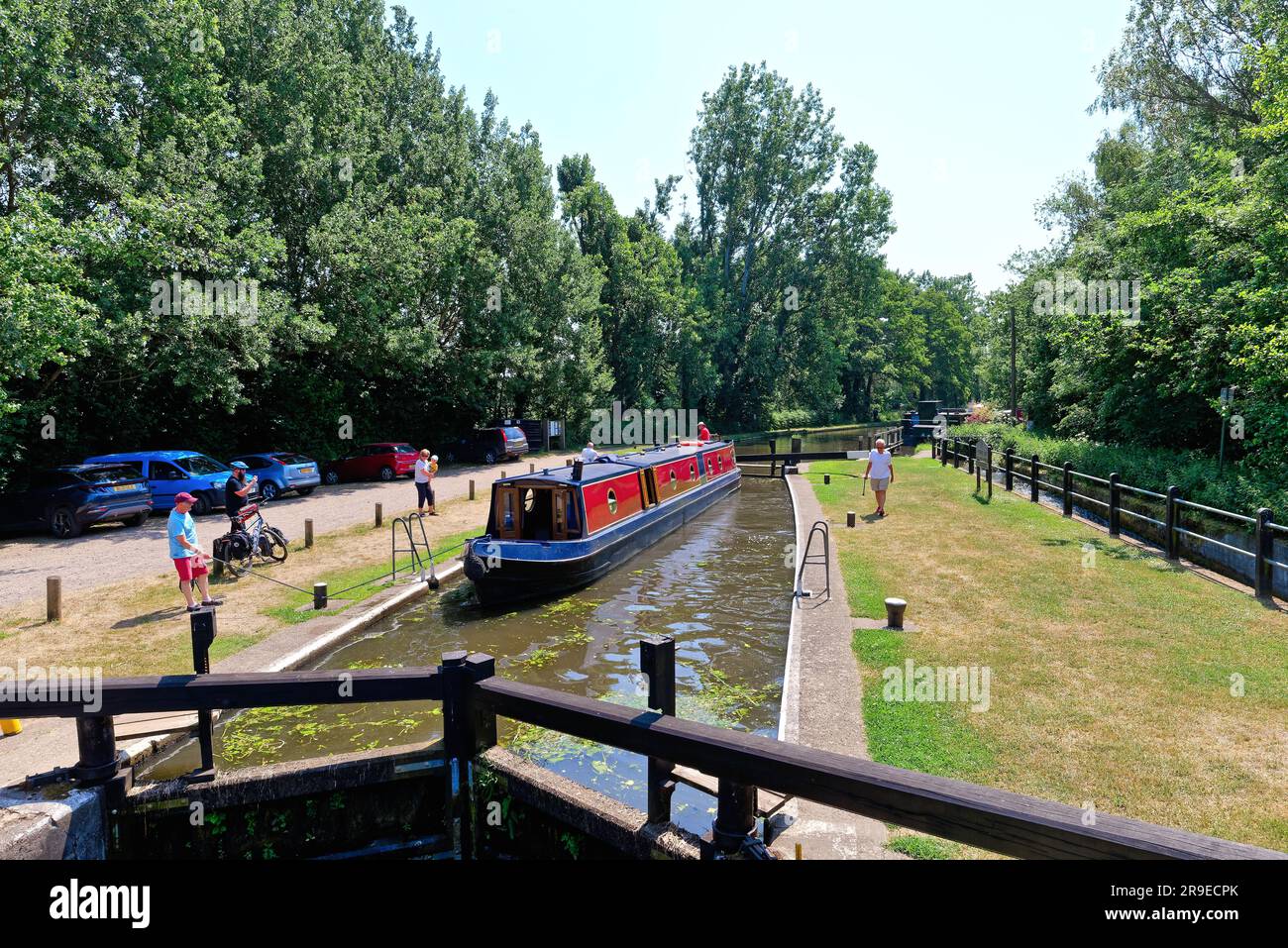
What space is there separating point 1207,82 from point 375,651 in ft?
110

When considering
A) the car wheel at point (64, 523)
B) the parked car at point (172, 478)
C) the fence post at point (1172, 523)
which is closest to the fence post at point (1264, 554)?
the fence post at point (1172, 523)

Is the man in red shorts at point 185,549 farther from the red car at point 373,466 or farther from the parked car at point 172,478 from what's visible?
the red car at point 373,466

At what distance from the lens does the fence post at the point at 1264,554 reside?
954 cm

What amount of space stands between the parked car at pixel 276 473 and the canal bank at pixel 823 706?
54.7ft

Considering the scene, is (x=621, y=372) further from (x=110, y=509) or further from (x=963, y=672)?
(x=963, y=672)

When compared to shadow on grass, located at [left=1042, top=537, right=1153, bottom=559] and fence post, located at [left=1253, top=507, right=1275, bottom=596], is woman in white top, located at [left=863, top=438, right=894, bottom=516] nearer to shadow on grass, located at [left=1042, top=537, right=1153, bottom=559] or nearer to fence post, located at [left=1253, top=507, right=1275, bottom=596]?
shadow on grass, located at [left=1042, top=537, right=1153, bottom=559]

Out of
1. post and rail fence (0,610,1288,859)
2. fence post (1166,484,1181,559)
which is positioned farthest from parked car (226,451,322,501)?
fence post (1166,484,1181,559)

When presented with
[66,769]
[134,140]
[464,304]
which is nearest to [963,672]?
[66,769]

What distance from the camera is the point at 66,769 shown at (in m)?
4.43

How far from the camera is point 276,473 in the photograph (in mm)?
22344

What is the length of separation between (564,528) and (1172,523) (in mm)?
10275

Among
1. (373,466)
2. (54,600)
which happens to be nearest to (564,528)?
(54,600)

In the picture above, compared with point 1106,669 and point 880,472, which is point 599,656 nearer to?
point 1106,669

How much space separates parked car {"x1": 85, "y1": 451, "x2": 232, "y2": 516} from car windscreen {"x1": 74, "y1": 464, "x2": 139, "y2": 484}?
25.9 inches
